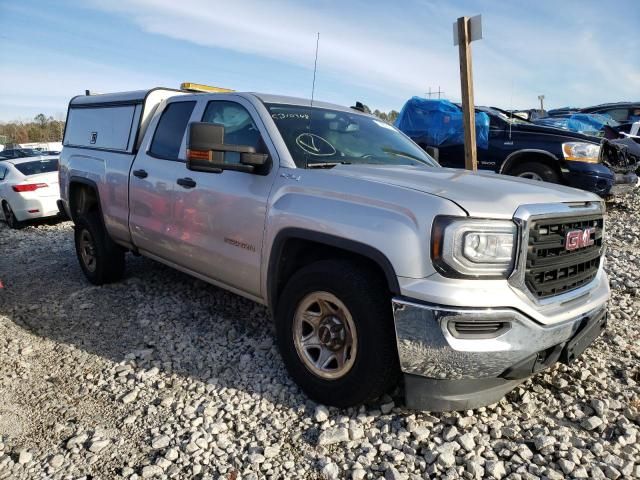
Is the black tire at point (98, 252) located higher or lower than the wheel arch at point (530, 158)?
lower

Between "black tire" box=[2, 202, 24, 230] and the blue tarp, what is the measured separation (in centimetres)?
792

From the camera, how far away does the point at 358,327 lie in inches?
101

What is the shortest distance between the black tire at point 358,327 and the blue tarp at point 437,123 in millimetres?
6700

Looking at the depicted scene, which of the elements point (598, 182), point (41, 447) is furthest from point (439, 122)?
point (41, 447)

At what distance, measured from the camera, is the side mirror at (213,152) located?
2.88 m

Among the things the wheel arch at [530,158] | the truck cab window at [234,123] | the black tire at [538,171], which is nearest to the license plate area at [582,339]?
the truck cab window at [234,123]

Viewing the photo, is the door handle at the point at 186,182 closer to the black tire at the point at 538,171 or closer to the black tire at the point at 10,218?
the black tire at the point at 538,171

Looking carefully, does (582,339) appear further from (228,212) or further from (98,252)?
(98,252)

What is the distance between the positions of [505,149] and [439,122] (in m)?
1.59

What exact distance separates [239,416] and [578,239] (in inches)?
85.3

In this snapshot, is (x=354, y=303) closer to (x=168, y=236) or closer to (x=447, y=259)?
(x=447, y=259)

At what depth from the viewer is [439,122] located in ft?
30.9

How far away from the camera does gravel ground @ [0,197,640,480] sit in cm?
242

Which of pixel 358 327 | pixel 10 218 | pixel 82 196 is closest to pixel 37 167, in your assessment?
pixel 10 218
